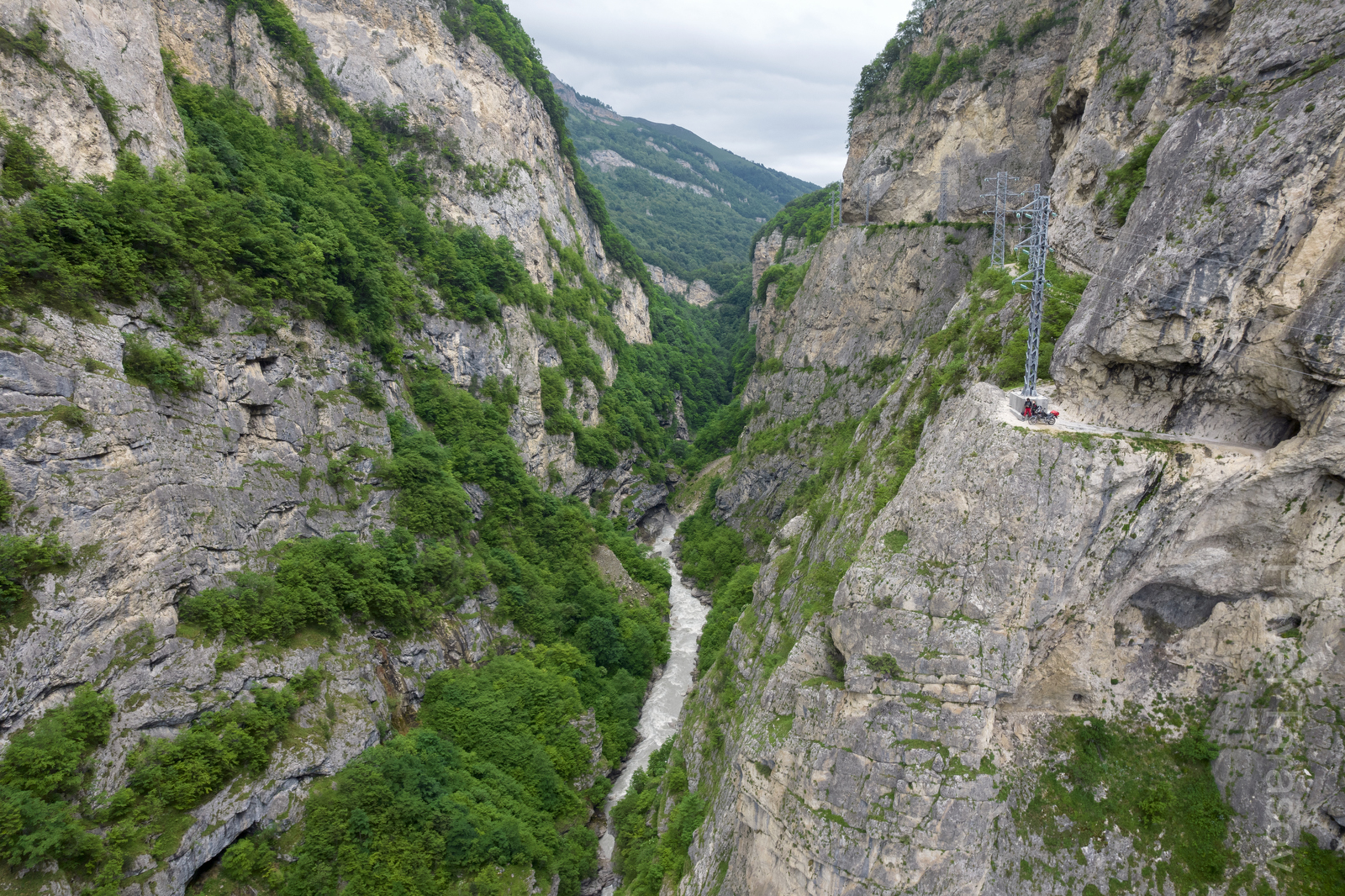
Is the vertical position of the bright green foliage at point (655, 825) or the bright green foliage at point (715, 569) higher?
the bright green foliage at point (715, 569)

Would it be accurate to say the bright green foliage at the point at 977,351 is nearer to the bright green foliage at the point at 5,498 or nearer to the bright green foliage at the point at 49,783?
the bright green foliage at the point at 49,783

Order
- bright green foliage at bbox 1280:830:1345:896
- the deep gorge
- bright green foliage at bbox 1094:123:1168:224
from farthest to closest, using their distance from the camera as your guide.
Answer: bright green foliage at bbox 1094:123:1168:224, the deep gorge, bright green foliage at bbox 1280:830:1345:896

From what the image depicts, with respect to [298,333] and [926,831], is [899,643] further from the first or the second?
[298,333]

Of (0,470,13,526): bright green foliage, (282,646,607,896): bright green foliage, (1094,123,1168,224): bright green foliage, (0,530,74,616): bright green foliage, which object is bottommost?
(282,646,607,896): bright green foliage

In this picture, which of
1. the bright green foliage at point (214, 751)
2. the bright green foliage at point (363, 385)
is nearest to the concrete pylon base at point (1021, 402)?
the bright green foliage at point (214, 751)

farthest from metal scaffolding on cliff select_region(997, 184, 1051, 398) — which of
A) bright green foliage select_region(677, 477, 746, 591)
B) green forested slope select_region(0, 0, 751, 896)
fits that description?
bright green foliage select_region(677, 477, 746, 591)

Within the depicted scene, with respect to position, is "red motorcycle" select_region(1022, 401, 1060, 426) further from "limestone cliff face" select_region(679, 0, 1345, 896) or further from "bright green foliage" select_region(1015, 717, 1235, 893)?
"bright green foliage" select_region(1015, 717, 1235, 893)
